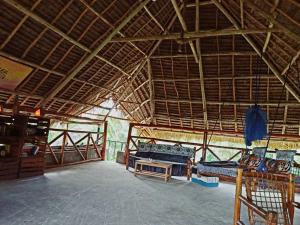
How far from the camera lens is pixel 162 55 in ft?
27.8

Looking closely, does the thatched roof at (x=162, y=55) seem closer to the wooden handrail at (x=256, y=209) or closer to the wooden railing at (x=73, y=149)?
the wooden railing at (x=73, y=149)

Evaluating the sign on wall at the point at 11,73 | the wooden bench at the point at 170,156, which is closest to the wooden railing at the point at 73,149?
the sign on wall at the point at 11,73

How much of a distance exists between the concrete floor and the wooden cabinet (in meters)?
0.34

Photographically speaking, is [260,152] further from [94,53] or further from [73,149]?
[73,149]

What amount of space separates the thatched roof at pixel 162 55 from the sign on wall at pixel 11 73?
156 mm

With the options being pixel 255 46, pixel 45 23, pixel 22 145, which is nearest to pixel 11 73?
pixel 45 23

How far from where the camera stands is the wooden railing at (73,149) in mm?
7094

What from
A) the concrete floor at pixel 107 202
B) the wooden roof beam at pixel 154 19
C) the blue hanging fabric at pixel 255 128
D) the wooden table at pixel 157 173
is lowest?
the concrete floor at pixel 107 202

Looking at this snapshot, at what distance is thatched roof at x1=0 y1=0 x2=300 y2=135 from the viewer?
224 inches

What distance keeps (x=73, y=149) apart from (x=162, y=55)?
4161 millimetres

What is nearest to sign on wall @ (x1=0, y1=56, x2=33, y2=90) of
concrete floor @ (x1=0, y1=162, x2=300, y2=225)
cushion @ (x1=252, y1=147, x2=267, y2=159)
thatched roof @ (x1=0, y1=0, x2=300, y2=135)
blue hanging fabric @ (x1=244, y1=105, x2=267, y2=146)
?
thatched roof @ (x1=0, y1=0, x2=300, y2=135)

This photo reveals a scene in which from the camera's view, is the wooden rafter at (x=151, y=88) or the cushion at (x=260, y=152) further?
the wooden rafter at (x=151, y=88)

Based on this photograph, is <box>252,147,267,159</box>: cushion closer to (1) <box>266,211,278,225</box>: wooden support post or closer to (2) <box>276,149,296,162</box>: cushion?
(2) <box>276,149,296,162</box>: cushion

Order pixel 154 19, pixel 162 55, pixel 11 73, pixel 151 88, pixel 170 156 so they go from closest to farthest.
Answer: pixel 11 73
pixel 154 19
pixel 170 156
pixel 162 55
pixel 151 88
